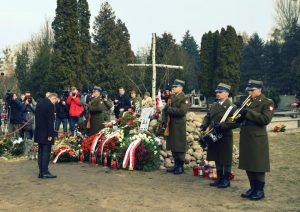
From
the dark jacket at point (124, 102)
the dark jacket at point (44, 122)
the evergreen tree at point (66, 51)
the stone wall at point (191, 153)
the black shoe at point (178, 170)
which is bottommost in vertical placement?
the black shoe at point (178, 170)

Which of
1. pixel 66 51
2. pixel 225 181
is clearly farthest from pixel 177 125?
pixel 66 51

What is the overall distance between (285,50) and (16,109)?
4114cm

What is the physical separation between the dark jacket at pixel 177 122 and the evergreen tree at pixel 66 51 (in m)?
27.9

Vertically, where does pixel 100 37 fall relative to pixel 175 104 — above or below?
above

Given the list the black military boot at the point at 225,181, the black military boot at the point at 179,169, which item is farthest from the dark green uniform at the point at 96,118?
the black military boot at the point at 225,181

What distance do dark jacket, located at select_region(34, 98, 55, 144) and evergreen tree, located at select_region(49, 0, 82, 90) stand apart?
27.4m

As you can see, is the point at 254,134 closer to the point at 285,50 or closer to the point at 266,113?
the point at 266,113

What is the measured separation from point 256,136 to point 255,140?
7cm

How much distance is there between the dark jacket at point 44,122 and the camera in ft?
31.0

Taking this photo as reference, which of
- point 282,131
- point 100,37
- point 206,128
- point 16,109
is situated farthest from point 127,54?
point 206,128

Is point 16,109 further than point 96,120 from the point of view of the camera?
Yes

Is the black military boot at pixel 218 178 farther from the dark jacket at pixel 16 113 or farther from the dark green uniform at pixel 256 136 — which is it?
the dark jacket at pixel 16 113

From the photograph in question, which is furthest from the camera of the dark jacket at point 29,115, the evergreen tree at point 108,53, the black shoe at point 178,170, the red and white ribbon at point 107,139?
the evergreen tree at point 108,53

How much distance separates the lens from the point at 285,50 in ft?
164
